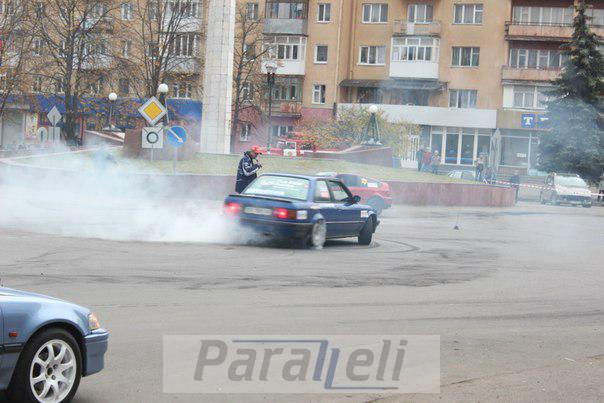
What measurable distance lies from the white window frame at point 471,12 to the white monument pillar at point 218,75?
97.7ft

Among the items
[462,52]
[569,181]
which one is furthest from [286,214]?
[462,52]

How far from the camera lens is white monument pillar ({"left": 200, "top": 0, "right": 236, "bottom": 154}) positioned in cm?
4275

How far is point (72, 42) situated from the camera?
53438 millimetres

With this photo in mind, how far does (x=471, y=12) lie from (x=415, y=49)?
4.45 m

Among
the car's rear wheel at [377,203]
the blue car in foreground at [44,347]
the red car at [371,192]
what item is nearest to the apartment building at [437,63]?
the red car at [371,192]

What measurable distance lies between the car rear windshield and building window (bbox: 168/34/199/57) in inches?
1810

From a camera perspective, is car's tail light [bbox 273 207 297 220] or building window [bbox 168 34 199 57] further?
building window [bbox 168 34 199 57]

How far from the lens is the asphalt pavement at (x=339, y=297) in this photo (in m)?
7.80

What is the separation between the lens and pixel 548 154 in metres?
54.6

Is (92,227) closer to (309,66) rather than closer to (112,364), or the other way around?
(112,364)

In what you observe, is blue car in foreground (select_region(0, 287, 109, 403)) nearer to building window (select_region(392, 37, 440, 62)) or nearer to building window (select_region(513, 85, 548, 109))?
building window (select_region(513, 85, 548, 109))

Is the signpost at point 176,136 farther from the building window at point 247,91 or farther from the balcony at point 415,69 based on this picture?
the balcony at point 415,69

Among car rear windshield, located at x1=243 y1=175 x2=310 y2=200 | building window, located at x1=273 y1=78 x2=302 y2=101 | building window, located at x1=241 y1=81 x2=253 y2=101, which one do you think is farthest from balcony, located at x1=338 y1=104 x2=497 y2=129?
car rear windshield, located at x1=243 y1=175 x2=310 y2=200

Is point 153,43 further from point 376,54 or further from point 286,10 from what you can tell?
point 376,54
